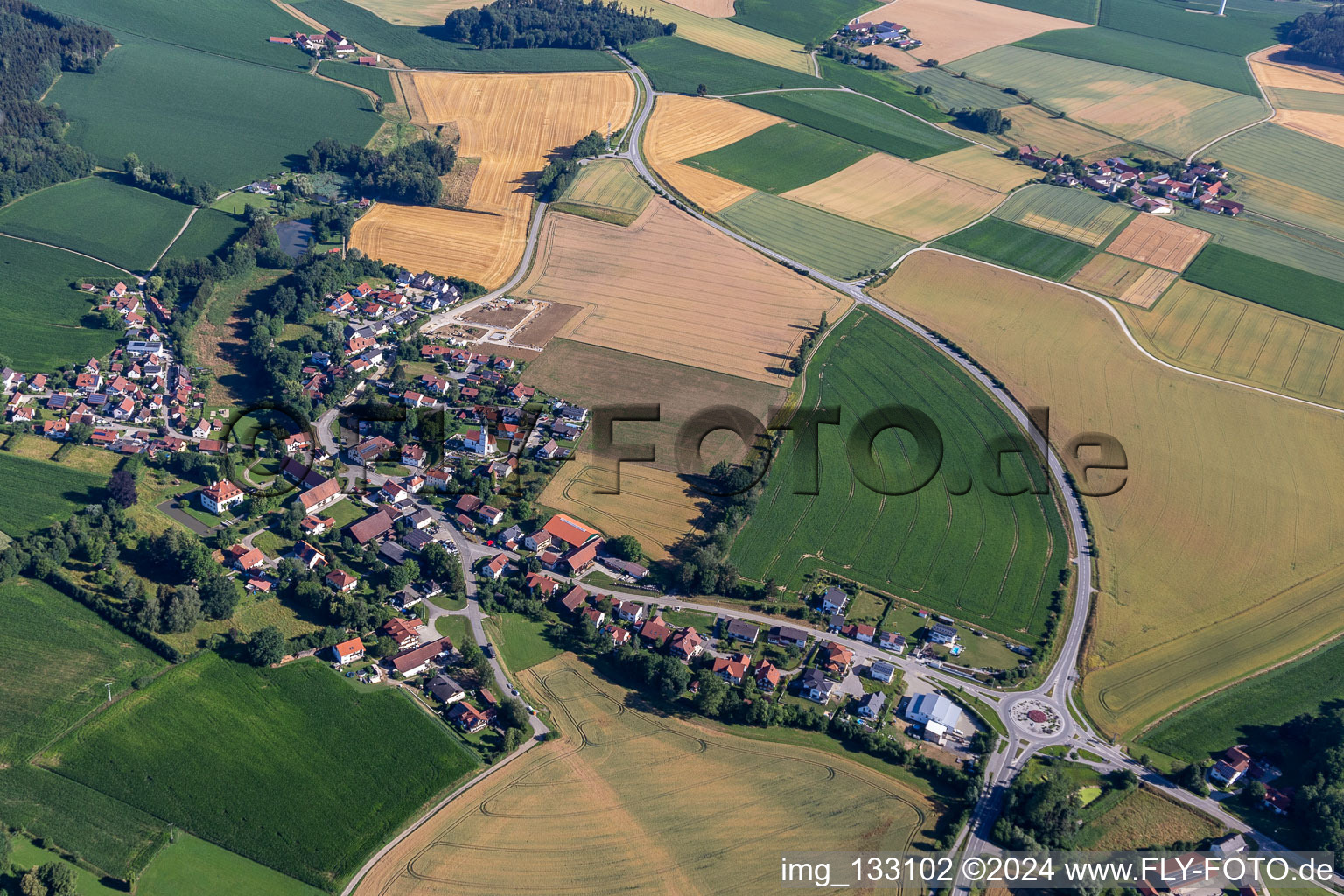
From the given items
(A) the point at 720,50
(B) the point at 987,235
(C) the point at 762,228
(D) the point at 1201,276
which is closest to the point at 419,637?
(C) the point at 762,228

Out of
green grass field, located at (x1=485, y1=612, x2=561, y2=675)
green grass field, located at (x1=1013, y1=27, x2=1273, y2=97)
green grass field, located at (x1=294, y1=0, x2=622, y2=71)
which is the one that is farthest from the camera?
green grass field, located at (x1=1013, y1=27, x2=1273, y2=97)

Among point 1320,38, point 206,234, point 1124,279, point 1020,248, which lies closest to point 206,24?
point 206,234

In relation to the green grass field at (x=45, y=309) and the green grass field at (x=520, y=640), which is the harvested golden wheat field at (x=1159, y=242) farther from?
the green grass field at (x=45, y=309)

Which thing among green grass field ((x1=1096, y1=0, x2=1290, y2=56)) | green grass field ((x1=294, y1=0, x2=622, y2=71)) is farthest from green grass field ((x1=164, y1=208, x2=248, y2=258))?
green grass field ((x1=1096, y1=0, x2=1290, y2=56))

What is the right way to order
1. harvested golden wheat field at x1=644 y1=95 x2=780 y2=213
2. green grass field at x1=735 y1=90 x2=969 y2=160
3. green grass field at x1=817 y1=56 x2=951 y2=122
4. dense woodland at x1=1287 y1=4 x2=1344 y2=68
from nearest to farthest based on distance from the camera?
harvested golden wheat field at x1=644 y1=95 x2=780 y2=213
green grass field at x1=735 y1=90 x2=969 y2=160
green grass field at x1=817 y1=56 x2=951 y2=122
dense woodland at x1=1287 y1=4 x2=1344 y2=68

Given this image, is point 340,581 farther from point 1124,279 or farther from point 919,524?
point 1124,279

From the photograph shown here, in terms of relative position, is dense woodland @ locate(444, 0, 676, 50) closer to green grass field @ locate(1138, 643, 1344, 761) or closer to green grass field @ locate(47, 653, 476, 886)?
green grass field @ locate(47, 653, 476, 886)

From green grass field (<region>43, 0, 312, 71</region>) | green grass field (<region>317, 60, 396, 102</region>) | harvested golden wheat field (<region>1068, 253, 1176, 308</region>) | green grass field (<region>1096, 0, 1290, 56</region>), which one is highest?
green grass field (<region>1096, 0, 1290, 56</region>)
